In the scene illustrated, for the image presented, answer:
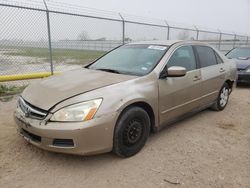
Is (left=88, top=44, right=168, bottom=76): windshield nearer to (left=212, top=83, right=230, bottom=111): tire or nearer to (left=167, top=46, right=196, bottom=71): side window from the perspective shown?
(left=167, top=46, right=196, bottom=71): side window

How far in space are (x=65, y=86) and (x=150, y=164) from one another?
1502 millimetres

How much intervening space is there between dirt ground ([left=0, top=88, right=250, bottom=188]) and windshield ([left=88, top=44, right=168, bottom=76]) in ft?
3.78

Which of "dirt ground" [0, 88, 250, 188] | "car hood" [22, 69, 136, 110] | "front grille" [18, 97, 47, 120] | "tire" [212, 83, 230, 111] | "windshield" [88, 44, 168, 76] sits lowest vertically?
"dirt ground" [0, 88, 250, 188]

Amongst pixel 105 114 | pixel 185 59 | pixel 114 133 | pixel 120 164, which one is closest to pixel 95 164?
pixel 120 164

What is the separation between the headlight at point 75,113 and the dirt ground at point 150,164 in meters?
0.68

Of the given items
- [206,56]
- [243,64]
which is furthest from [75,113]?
[243,64]

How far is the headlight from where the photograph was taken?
274 cm

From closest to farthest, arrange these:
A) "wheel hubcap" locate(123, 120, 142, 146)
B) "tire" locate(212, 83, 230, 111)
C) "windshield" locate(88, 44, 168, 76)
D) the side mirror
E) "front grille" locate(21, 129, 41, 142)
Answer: "front grille" locate(21, 129, 41, 142) → "wheel hubcap" locate(123, 120, 142, 146) → the side mirror → "windshield" locate(88, 44, 168, 76) → "tire" locate(212, 83, 230, 111)

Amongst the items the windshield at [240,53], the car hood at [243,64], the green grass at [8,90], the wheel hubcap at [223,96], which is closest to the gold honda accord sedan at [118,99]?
the wheel hubcap at [223,96]

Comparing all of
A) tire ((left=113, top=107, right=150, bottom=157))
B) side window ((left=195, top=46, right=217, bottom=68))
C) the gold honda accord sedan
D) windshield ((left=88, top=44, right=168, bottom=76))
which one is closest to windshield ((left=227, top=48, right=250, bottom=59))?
side window ((left=195, top=46, right=217, bottom=68))

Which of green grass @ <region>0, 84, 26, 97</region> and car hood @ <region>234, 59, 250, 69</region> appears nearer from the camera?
green grass @ <region>0, 84, 26, 97</region>

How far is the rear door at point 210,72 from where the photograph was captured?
4531mm

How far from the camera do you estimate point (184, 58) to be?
4191 millimetres

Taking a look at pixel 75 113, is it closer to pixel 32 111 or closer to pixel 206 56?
pixel 32 111
